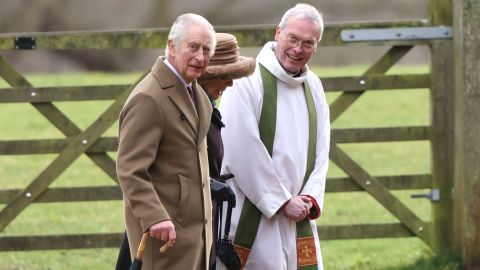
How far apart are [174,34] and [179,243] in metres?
0.91

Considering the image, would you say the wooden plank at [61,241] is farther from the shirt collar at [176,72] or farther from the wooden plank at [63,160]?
the shirt collar at [176,72]

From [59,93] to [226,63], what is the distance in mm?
2682

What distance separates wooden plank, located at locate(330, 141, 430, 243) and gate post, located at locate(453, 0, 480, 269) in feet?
1.14

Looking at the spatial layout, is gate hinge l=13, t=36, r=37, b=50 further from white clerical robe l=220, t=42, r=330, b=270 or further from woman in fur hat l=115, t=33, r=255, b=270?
woman in fur hat l=115, t=33, r=255, b=270

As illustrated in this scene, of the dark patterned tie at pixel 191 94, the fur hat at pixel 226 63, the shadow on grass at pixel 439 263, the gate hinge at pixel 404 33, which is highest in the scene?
the fur hat at pixel 226 63

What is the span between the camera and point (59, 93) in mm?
8766

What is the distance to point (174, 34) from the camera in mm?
5766

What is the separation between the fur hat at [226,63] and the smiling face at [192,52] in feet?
1.40

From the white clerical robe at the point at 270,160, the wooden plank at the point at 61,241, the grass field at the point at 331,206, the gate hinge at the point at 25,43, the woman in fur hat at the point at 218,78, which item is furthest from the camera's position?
the grass field at the point at 331,206

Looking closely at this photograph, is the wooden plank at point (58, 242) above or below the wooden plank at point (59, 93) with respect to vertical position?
below

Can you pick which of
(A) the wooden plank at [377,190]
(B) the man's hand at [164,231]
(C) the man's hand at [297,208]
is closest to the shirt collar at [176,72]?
(B) the man's hand at [164,231]

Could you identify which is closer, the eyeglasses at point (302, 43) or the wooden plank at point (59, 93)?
the eyeglasses at point (302, 43)

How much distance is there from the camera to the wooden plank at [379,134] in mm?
9016

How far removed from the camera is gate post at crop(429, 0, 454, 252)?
8.93 metres
